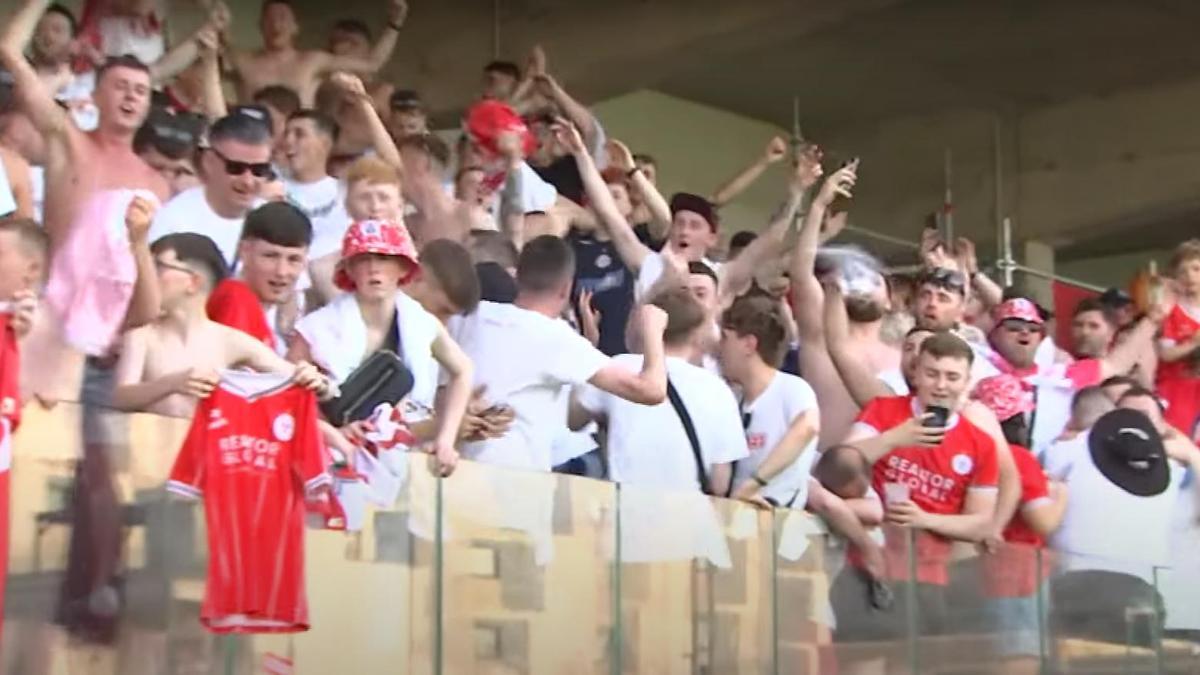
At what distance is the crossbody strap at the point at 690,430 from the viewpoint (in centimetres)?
726

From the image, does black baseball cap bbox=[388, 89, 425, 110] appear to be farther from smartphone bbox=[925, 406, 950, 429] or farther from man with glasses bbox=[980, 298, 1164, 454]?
smartphone bbox=[925, 406, 950, 429]

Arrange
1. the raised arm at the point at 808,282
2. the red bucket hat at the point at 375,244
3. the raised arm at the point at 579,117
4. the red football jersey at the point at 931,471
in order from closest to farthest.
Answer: the red bucket hat at the point at 375,244, the red football jersey at the point at 931,471, the raised arm at the point at 808,282, the raised arm at the point at 579,117

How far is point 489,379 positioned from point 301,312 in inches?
24.5

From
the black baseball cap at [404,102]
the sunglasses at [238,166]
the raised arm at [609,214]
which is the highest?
the black baseball cap at [404,102]

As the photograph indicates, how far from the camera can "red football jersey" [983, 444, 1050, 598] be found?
8305mm

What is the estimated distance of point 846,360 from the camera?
327 inches

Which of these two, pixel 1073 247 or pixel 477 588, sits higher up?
pixel 1073 247

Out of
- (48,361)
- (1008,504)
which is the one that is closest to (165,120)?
(48,361)

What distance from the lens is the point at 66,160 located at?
6430mm

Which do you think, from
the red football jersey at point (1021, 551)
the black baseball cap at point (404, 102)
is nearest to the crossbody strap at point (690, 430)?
the red football jersey at point (1021, 551)

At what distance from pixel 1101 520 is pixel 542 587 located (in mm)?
3368

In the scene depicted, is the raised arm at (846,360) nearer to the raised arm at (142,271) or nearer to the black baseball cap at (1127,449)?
the black baseball cap at (1127,449)

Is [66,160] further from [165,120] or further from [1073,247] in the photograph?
[1073,247]

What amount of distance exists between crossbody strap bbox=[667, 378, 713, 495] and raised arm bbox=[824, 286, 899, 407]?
1052 millimetres
